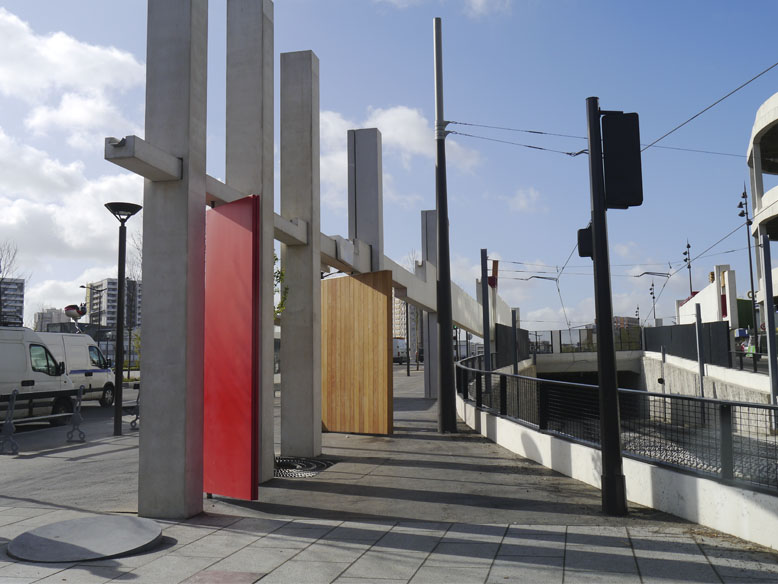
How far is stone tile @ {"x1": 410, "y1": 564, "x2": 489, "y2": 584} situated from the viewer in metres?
4.87

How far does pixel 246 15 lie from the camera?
954 cm

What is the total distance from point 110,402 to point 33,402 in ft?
24.3

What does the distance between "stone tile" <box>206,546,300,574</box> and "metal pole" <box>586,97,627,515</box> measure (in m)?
3.37

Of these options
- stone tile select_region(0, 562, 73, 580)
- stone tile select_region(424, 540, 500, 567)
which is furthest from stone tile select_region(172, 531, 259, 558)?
stone tile select_region(424, 540, 500, 567)

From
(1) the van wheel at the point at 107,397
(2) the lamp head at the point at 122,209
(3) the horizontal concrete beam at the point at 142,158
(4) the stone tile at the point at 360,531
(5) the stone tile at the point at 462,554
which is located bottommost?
(4) the stone tile at the point at 360,531

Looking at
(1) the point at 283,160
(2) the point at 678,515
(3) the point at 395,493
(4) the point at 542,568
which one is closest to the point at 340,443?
(3) the point at 395,493

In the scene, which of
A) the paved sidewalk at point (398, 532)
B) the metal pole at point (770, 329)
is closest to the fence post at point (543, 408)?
the paved sidewalk at point (398, 532)

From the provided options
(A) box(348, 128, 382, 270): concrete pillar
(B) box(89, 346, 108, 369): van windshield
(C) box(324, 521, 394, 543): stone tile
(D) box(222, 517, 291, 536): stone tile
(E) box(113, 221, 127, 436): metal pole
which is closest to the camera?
(C) box(324, 521, 394, 543): stone tile

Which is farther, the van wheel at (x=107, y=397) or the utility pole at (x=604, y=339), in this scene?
the van wheel at (x=107, y=397)

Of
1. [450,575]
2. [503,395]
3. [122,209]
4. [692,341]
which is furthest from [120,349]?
[692,341]

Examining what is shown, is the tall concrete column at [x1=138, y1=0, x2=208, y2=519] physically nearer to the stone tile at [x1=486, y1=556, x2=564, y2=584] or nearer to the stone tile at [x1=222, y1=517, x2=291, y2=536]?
the stone tile at [x1=222, y1=517, x2=291, y2=536]

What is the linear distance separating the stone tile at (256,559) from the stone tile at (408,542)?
2.54ft

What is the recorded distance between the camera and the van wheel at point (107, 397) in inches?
930

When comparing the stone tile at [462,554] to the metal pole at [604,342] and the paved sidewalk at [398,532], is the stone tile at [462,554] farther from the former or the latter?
the metal pole at [604,342]
